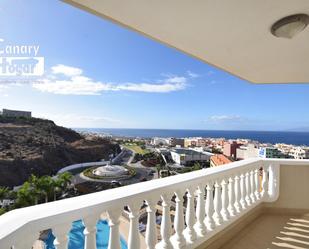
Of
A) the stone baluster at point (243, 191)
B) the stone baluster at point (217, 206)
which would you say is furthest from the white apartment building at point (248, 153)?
the stone baluster at point (217, 206)

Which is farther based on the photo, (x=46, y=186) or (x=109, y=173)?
(x=109, y=173)

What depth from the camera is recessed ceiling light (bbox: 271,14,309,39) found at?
1.73 m

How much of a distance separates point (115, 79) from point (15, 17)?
1444 cm

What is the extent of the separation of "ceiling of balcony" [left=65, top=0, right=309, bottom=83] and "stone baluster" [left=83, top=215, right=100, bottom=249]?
1221 millimetres

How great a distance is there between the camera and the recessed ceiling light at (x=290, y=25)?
1727 mm

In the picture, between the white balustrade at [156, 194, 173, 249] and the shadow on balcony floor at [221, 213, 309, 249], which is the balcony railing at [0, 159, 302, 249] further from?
the shadow on balcony floor at [221, 213, 309, 249]

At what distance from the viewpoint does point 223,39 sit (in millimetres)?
2184

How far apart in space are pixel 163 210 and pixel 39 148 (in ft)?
13.0

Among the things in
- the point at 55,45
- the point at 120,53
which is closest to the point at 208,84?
the point at 120,53

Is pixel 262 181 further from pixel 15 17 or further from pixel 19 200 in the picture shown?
pixel 15 17

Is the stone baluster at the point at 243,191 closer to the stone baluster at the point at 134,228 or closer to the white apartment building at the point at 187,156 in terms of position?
the stone baluster at the point at 134,228

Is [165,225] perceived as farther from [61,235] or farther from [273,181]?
[273,181]

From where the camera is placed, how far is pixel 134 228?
146cm

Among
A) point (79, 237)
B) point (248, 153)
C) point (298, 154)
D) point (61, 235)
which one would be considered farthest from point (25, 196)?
point (298, 154)
